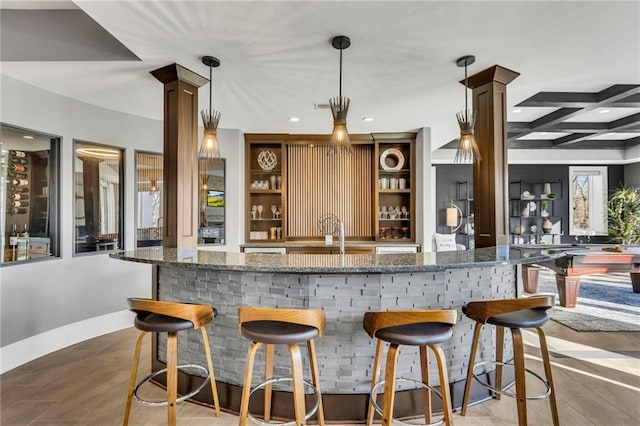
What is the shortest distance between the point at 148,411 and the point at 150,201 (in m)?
2.91

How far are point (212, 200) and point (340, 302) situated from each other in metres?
3.49

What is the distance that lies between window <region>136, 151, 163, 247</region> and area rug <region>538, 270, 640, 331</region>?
552 cm

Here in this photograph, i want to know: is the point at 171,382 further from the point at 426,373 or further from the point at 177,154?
the point at 177,154

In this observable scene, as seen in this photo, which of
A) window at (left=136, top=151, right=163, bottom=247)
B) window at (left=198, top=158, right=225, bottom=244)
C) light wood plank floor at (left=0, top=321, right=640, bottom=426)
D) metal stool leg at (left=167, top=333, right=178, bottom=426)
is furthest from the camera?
window at (left=198, top=158, right=225, bottom=244)

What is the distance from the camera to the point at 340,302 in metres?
2.15

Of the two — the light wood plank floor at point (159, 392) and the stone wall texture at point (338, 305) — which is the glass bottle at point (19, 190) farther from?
the stone wall texture at point (338, 305)

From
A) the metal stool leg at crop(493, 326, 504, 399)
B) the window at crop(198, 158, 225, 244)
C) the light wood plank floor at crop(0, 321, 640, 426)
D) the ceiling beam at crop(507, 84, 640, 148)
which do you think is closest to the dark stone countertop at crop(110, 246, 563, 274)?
the metal stool leg at crop(493, 326, 504, 399)

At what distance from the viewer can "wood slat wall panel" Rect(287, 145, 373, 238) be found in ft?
18.5

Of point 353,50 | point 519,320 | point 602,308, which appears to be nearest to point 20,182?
point 353,50

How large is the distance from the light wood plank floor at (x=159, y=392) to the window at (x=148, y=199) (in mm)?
1423

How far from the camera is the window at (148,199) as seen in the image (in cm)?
439

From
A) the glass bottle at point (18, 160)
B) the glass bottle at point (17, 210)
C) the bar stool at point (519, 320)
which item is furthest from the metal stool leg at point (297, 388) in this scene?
the glass bottle at point (18, 160)

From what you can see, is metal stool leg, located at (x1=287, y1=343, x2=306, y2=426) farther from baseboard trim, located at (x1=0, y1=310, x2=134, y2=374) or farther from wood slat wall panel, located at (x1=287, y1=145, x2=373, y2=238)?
wood slat wall panel, located at (x1=287, y1=145, x2=373, y2=238)

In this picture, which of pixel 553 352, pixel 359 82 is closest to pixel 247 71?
pixel 359 82
